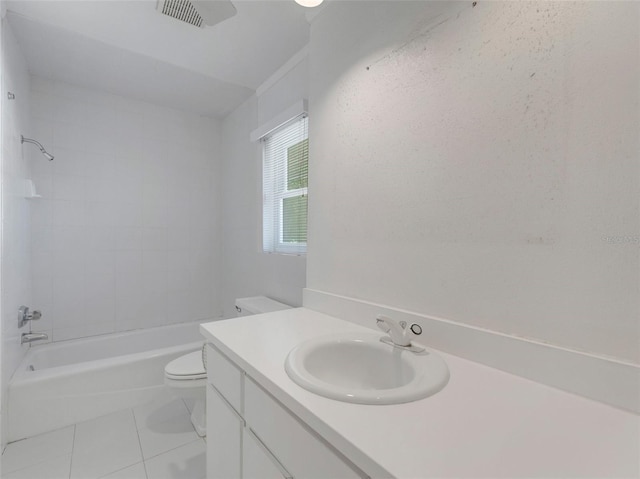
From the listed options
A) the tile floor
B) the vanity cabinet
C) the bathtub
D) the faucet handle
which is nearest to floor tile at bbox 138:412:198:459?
the tile floor

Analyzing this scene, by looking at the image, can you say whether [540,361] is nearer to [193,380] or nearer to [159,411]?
[193,380]

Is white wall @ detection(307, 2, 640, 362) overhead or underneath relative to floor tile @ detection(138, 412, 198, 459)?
overhead

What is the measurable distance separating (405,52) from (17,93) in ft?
7.92

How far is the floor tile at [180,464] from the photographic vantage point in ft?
4.76

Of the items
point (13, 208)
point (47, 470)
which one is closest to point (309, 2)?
point (13, 208)

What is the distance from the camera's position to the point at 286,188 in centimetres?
219

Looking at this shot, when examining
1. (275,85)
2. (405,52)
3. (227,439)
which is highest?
(275,85)

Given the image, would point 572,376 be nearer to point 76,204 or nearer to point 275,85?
point 275,85

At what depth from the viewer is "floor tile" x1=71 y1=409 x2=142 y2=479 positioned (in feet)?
4.86

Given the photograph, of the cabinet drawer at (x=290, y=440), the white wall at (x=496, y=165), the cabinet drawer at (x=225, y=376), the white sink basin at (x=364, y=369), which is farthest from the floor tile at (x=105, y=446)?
the white wall at (x=496, y=165)

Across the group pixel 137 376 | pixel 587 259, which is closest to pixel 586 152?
pixel 587 259

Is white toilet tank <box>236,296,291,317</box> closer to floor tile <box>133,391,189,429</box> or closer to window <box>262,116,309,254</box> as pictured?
window <box>262,116,309,254</box>

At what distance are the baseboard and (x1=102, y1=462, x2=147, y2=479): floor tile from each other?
58.8 inches

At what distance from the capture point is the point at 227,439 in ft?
3.40
